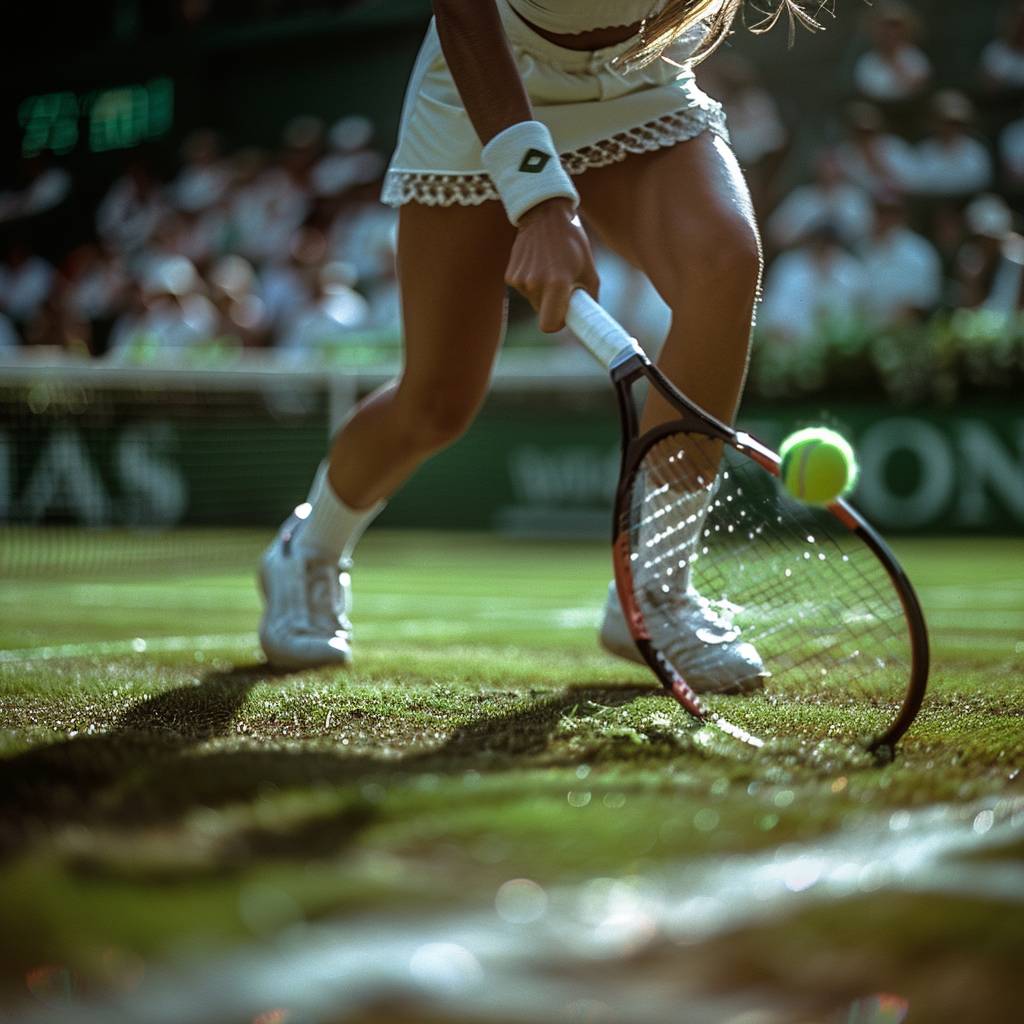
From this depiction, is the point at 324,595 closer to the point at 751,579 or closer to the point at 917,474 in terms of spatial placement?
the point at 751,579

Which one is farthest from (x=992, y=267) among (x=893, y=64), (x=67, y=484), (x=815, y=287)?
(x=67, y=484)

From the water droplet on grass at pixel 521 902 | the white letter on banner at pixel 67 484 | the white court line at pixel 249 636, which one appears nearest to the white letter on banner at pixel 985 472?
the white court line at pixel 249 636

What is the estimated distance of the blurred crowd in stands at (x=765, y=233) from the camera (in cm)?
948

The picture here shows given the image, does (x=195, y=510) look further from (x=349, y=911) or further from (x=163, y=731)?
(x=349, y=911)

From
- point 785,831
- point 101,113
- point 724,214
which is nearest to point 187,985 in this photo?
point 785,831

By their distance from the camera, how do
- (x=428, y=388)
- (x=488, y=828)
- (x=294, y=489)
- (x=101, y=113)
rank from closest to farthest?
(x=488, y=828)
(x=428, y=388)
(x=294, y=489)
(x=101, y=113)

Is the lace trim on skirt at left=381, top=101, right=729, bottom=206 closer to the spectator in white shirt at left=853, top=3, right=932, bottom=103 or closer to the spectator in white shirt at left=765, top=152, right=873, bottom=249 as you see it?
the spectator in white shirt at left=765, top=152, right=873, bottom=249

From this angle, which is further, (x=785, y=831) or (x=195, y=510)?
(x=195, y=510)

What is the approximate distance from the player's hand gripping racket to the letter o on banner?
574 centimetres

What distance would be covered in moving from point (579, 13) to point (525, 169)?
50 cm

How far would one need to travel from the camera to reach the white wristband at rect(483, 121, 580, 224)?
2.29 meters

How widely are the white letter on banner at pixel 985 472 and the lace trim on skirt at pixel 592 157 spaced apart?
5481mm

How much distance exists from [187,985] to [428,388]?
193 centimetres

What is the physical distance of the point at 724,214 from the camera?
2.59 meters
